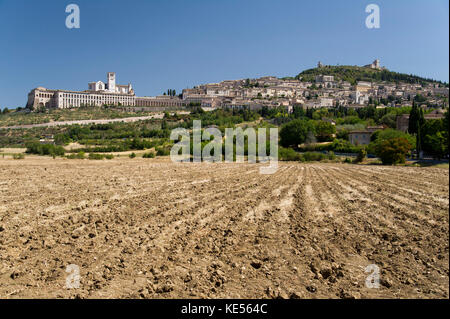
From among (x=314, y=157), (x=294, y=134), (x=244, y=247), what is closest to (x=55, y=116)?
(x=294, y=134)

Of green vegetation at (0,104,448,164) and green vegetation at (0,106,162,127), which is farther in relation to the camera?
green vegetation at (0,106,162,127)

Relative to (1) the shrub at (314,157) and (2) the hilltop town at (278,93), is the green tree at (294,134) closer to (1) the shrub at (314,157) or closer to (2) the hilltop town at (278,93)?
(1) the shrub at (314,157)

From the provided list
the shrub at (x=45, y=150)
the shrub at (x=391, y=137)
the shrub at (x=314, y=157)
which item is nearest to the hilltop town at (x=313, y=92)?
the shrub at (x=314, y=157)

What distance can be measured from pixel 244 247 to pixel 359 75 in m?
146

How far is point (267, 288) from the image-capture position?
2.71 metres

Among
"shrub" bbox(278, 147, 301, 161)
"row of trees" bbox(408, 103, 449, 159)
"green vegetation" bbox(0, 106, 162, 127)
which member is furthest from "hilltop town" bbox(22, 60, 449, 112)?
"row of trees" bbox(408, 103, 449, 159)

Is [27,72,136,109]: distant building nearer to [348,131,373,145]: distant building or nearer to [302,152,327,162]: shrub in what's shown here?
[348,131,373,145]: distant building

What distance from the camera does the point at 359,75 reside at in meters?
134

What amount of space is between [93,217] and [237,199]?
A: 3033mm

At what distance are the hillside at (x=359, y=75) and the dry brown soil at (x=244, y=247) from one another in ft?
425

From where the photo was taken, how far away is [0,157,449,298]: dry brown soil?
2008 mm

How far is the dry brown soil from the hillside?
12955cm

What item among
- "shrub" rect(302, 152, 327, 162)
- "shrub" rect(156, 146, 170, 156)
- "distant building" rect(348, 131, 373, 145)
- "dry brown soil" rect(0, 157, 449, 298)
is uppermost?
"distant building" rect(348, 131, 373, 145)

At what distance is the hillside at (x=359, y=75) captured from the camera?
122000mm
